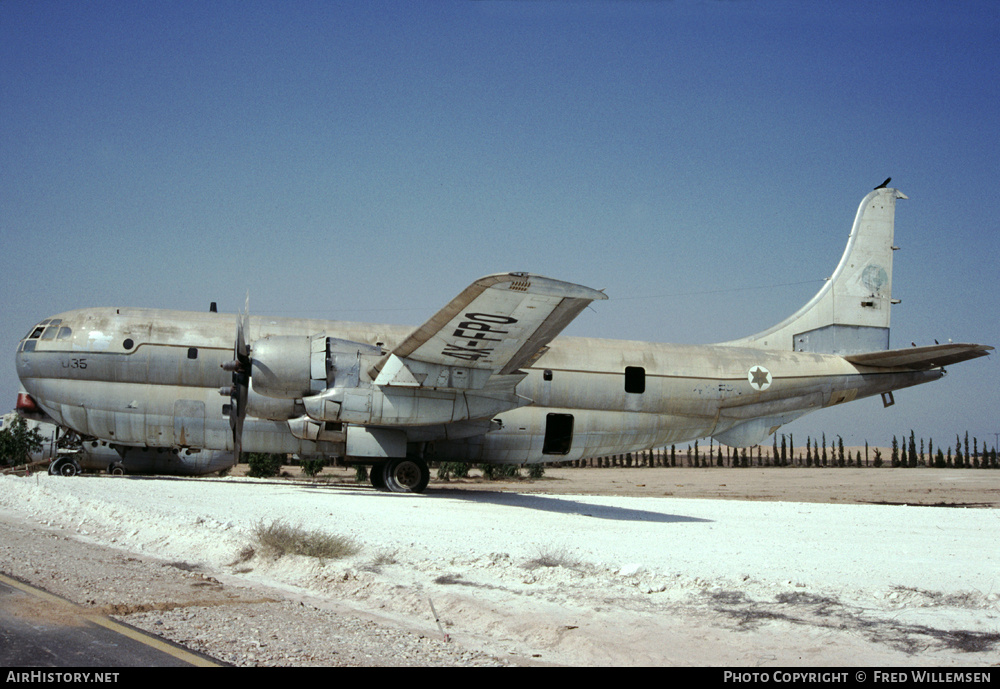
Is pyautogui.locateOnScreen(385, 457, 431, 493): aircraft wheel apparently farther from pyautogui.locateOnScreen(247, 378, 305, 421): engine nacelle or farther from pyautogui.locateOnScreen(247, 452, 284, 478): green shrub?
pyautogui.locateOnScreen(247, 452, 284, 478): green shrub

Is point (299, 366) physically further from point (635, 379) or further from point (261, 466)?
point (261, 466)

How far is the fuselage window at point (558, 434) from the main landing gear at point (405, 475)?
358 centimetres

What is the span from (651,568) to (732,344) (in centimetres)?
1684

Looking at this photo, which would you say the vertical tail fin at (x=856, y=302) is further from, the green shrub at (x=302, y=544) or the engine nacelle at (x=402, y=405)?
the green shrub at (x=302, y=544)

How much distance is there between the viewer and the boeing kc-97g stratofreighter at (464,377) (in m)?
18.3

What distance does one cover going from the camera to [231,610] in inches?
310

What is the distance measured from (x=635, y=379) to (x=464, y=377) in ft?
20.1

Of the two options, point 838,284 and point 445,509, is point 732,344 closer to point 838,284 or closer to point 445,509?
point 838,284

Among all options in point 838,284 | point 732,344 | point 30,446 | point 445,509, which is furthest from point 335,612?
point 30,446

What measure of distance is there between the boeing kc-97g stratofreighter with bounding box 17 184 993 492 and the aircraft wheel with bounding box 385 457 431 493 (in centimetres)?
4

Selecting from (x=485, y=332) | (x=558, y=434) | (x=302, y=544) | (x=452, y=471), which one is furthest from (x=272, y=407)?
(x=452, y=471)

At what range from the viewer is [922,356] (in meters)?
23.2

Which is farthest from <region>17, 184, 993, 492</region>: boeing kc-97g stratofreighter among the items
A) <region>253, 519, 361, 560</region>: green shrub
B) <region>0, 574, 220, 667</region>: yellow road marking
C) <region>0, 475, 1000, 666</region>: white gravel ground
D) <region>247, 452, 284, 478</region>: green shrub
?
<region>247, 452, 284, 478</region>: green shrub

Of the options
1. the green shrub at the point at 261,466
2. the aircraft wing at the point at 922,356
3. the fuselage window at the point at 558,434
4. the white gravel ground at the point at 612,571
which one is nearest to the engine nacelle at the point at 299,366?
the white gravel ground at the point at 612,571
